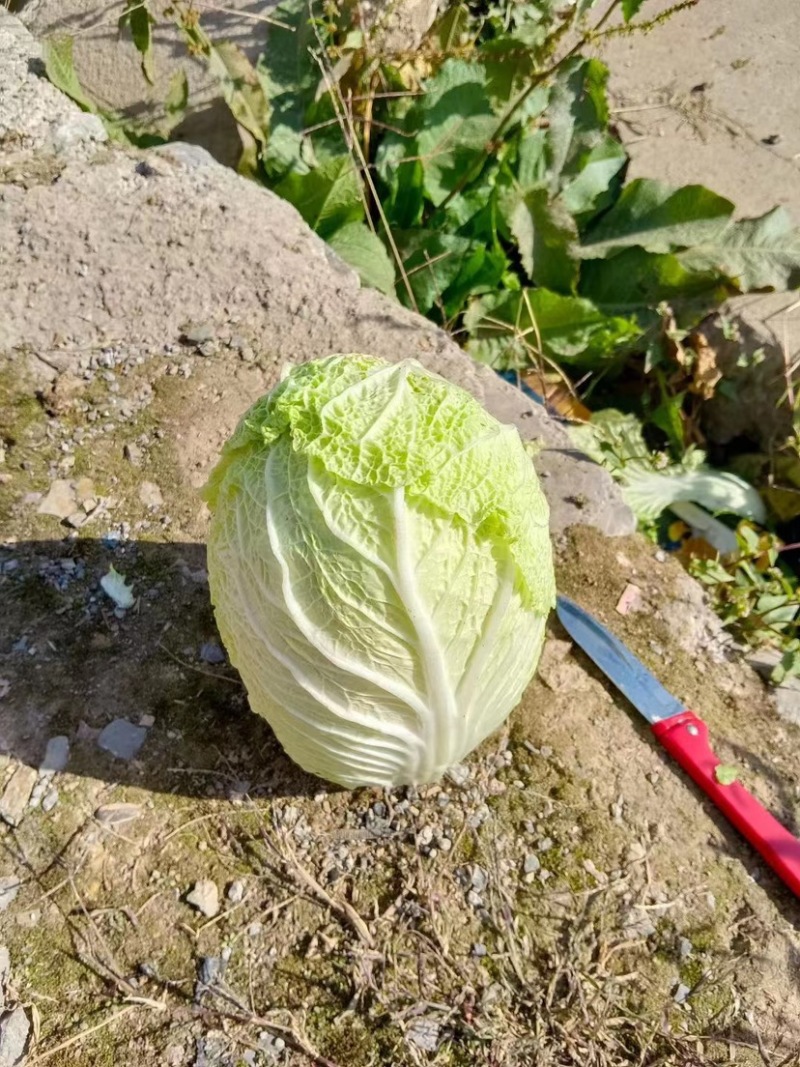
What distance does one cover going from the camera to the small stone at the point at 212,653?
3033 millimetres

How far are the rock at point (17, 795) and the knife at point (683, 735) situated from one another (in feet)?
6.85

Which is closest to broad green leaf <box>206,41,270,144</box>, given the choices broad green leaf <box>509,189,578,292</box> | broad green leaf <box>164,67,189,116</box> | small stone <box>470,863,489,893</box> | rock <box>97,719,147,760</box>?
broad green leaf <box>164,67,189,116</box>

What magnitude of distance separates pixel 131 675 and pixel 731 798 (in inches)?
89.1

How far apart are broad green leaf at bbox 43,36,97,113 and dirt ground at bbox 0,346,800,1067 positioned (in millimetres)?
2383

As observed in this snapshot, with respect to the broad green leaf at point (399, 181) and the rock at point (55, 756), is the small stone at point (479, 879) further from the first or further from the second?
the broad green leaf at point (399, 181)

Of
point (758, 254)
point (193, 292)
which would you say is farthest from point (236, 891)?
point (758, 254)

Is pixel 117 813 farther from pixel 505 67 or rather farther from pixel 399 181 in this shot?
pixel 505 67

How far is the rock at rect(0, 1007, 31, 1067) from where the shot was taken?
2275 millimetres

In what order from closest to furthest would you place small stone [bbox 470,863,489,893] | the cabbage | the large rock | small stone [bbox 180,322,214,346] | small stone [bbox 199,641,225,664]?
the cabbage, small stone [bbox 470,863,489,893], small stone [bbox 199,641,225,664], the large rock, small stone [bbox 180,322,214,346]

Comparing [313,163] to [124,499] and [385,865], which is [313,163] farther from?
[385,865]

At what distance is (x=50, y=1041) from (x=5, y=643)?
1.36m

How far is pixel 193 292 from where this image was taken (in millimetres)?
3902

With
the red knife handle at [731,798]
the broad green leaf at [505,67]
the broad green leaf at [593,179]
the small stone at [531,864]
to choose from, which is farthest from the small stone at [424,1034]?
the broad green leaf at [505,67]

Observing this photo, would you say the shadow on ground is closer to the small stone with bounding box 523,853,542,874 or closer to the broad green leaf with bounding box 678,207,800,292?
the small stone with bounding box 523,853,542,874
